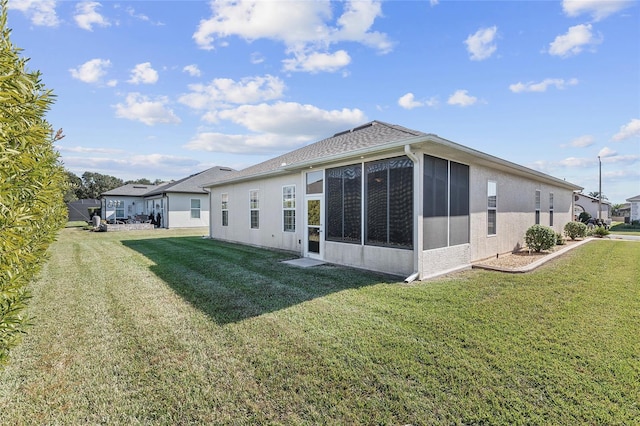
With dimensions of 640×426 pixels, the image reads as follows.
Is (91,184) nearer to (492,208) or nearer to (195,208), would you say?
(195,208)

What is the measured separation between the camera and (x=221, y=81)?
37.6ft

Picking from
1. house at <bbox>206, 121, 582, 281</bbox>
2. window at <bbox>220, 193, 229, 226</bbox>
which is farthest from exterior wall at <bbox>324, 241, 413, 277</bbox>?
window at <bbox>220, 193, 229, 226</bbox>

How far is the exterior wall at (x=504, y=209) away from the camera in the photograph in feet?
27.7

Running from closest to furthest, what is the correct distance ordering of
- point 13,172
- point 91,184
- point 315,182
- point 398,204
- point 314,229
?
point 13,172 → point 398,204 → point 315,182 → point 314,229 → point 91,184

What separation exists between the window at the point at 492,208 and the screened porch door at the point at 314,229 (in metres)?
5.18

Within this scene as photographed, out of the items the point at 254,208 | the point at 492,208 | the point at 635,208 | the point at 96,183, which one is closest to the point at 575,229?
the point at 492,208

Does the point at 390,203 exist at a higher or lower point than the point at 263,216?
higher

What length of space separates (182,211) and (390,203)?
2003cm

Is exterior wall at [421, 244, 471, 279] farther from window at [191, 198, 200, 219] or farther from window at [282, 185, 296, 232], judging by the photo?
window at [191, 198, 200, 219]

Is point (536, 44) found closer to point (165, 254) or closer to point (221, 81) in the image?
point (221, 81)

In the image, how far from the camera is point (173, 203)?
22.4 m

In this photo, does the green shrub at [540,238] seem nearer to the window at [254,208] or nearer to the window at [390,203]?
the window at [390,203]

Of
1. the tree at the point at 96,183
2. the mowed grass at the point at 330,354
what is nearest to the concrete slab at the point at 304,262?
the mowed grass at the point at 330,354

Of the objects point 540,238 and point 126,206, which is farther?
point 126,206
